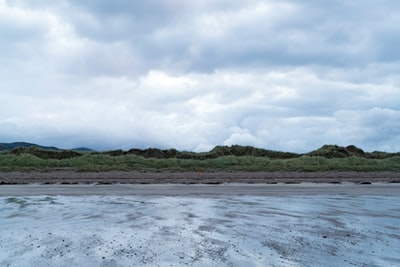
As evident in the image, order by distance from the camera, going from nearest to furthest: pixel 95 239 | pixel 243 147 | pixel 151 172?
pixel 95 239
pixel 151 172
pixel 243 147

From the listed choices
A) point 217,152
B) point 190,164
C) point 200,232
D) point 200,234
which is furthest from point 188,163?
point 200,234

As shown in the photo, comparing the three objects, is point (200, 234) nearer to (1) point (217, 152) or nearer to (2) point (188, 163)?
(2) point (188, 163)

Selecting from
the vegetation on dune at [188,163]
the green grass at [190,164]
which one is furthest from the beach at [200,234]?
the vegetation on dune at [188,163]

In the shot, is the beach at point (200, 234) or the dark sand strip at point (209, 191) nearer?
the beach at point (200, 234)

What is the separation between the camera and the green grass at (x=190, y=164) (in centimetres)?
3800

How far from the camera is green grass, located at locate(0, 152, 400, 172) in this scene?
38.0 metres

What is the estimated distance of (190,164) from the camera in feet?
135

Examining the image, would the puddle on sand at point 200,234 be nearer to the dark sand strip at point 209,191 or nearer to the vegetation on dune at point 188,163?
the dark sand strip at point 209,191

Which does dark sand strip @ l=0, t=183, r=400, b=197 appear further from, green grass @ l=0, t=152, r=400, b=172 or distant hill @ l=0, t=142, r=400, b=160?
distant hill @ l=0, t=142, r=400, b=160

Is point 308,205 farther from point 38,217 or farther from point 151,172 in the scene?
point 151,172

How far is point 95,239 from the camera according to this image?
8.82 m

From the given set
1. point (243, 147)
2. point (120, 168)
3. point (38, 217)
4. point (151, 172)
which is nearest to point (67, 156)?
point (120, 168)

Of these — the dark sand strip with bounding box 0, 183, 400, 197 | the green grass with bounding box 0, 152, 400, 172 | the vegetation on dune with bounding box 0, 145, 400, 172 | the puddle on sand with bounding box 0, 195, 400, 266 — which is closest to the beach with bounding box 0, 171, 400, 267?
the puddle on sand with bounding box 0, 195, 400, 266

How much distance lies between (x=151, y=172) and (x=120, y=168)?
431 cm
